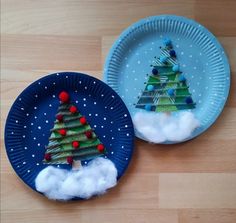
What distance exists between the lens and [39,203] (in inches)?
29.8

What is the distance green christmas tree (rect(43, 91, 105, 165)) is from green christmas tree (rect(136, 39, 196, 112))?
13 centimetres

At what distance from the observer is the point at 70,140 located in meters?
0.74

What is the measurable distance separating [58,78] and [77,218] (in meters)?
0.30

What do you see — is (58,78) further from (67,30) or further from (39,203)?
(39,203)

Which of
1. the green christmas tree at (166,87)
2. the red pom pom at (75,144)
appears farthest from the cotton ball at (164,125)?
the red pom pom at (75,144)

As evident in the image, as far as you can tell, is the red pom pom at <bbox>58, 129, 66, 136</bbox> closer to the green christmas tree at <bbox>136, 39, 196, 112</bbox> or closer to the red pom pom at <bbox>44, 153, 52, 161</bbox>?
the red pom pom at <bbox>44, 153, 52, 161</bbox>

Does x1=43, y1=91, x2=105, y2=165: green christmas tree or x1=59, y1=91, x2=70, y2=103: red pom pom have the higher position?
x1=59, y1=91, x2=70, y2=103: red pom pom

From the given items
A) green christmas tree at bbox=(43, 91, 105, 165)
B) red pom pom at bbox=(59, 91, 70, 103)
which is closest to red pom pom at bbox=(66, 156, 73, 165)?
green christmas tree at bbox=(43, 91, 105, 165)

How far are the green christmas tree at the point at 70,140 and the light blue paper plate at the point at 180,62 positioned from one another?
0.32ft

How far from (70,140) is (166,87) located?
0.23 m

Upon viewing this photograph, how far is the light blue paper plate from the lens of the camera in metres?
0.74

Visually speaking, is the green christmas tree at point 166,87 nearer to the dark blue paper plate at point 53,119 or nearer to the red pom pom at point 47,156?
the dark blue paper plate at point 53,119

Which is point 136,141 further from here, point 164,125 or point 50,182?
point 50,182

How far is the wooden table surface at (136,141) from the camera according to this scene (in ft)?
2.46
